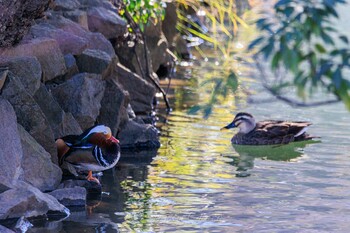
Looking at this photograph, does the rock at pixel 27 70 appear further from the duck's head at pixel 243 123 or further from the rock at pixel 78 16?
the duck's head at pixel 243 123

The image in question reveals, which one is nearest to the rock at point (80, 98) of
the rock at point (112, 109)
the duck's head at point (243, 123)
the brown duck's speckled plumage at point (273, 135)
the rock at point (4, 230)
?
the rock at point (112, 109)

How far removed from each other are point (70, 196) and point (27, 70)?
1577mm

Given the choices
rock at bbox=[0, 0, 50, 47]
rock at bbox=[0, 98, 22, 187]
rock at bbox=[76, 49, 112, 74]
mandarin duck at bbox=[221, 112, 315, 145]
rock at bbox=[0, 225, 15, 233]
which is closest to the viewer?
rock at bbox=[0, 225, 15, 233]

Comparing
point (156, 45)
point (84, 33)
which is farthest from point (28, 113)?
point (156, 45)

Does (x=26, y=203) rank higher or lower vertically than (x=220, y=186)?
higher

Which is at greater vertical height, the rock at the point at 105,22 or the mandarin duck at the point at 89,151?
the rock at the point at 105,22

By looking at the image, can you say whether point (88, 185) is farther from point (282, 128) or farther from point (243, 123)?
point (282, 128)

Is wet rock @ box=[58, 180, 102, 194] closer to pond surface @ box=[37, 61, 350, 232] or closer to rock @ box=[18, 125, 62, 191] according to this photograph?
pond surface @ box=[37, 61, 350, 232]

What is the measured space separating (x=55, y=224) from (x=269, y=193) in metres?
2.79

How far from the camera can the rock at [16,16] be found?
31.8 ft

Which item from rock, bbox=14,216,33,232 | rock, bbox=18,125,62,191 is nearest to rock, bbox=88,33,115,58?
rock, bbox=18,125,62,191

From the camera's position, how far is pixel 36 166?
961cm

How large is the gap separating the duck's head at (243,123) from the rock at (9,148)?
5.34m

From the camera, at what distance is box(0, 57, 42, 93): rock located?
10.1 meters
